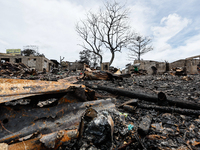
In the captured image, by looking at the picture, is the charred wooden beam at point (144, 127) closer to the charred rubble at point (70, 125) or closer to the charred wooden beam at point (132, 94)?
the charred rubble at point (70, 125)

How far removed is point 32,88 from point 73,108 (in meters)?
0.62

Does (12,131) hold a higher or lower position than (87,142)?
Result: higher

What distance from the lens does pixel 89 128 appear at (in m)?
1.27

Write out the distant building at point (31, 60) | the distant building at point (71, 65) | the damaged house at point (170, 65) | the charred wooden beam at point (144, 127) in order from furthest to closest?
the distant building at point (71, 65) → the distant building at point (31, 60) → the damaged house at point (170, 65) → the charred wooden beam at point (144, 127)

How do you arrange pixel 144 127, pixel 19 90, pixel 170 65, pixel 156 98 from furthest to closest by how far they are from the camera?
pixel 170 65 < pixel 156 98 < pixel 144 127 < pixel 19 90

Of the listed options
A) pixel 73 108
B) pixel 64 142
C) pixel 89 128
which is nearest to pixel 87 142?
pixel 89 128

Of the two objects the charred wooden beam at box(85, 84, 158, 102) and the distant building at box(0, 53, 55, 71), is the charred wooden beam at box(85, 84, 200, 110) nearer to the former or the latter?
the charred wooden beam at box(85, 84, 158, 102)

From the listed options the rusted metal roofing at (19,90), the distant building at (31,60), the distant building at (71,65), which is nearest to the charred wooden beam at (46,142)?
the rusted metal roofing at (19,90)

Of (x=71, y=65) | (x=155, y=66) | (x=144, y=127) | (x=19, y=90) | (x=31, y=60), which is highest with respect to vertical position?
(x=31, y=60)

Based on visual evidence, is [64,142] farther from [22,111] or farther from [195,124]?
[195,124]

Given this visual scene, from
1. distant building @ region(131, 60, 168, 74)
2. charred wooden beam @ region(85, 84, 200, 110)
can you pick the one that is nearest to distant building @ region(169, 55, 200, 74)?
distant building @ region(131, 60, 168, 74)

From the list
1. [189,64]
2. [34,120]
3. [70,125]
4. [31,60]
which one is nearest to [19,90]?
[34,120]

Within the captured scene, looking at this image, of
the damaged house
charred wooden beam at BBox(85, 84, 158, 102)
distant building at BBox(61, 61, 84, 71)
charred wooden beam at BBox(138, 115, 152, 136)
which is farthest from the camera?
distant building at BBox(61, 61, 84, 71)

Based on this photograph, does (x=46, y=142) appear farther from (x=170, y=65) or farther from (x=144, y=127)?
(x=170, y=65)
